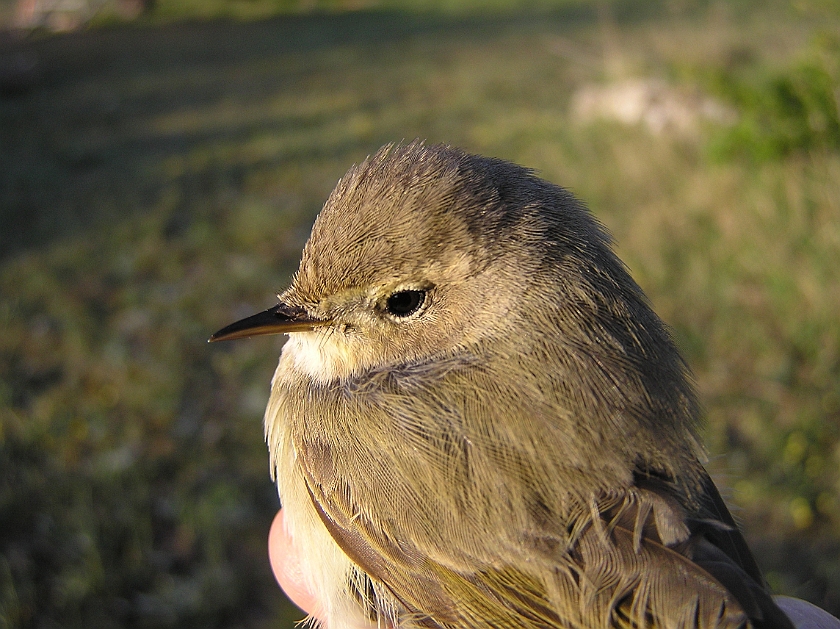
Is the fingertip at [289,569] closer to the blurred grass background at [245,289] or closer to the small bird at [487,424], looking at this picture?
the small bird at [487,424]

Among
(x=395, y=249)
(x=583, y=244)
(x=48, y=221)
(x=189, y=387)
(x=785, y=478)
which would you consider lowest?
(x=785, y=478)

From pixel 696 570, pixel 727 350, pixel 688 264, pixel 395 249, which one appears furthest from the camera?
pixel 688 264

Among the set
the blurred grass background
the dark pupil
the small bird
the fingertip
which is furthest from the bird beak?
the blurred grass background

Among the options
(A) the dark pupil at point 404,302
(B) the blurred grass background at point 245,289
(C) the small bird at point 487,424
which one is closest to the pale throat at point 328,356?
(C) the small bird at point 487,424

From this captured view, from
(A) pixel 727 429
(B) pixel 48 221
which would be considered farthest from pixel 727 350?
(B) pixel 48 221

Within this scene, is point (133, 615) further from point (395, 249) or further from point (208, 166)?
point (208, 166)

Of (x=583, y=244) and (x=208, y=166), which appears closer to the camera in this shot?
(x=583, y=244)

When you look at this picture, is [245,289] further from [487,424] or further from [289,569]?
[487,424]

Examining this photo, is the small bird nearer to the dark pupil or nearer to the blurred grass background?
the dark pupil
